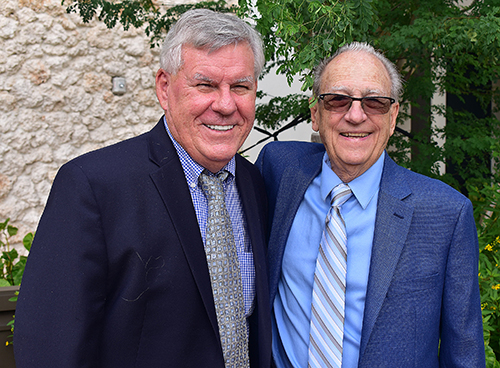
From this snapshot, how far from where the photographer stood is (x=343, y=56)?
1898 mm

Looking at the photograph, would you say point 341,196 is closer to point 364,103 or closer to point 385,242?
point 385,242

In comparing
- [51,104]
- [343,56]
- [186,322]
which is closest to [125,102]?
[51,104]

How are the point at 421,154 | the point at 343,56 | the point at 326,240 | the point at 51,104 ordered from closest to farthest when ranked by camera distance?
the point at 326,240, the point at 343,56, the point at 421,154, the point at 51,104

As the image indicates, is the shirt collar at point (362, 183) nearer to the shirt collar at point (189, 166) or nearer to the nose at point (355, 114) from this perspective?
the nose at point (355, 114)

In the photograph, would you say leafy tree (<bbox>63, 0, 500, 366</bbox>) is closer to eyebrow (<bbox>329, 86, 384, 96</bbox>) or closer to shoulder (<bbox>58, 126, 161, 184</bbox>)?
eyebrow (<bbox>329, 86, 384, 96</bbox>)

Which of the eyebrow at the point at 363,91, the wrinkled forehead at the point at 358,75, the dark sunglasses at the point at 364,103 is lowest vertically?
the dark sunglasses at the point at 364,103

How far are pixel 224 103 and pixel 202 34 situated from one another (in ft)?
0.79

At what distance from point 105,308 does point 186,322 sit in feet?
0.86

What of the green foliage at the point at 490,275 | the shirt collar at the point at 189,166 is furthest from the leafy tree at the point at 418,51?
the shirt collar at the point at 189,166

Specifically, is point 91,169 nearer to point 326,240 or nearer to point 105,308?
point 105,308

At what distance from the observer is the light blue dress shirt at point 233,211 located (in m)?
1.66

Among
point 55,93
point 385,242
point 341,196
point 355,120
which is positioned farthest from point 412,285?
point 55,93

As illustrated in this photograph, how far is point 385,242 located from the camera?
1.69 m

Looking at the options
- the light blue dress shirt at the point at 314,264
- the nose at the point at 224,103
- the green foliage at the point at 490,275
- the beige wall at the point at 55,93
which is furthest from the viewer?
the beige wall at the point at 55,93
